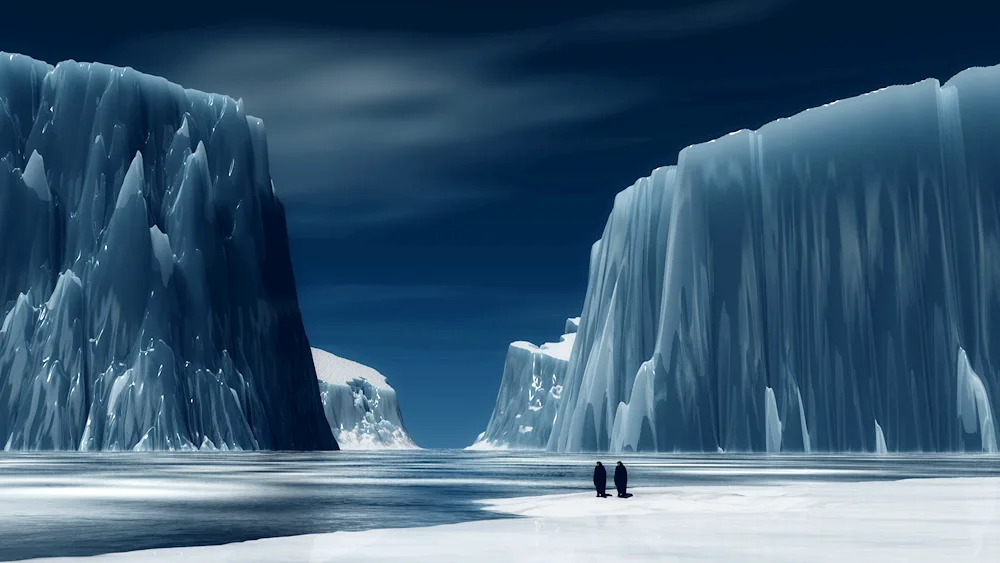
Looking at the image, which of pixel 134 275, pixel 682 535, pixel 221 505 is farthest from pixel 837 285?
pixel 682 535

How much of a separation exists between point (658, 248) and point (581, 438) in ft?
58.5

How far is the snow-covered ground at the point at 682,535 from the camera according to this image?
14344 millimetres

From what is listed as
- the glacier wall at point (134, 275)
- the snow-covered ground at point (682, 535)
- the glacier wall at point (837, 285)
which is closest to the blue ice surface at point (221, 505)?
the snow-covered ground at point (682, 535)

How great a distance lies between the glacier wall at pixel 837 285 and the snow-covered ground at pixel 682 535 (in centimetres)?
5609

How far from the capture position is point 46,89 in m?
114

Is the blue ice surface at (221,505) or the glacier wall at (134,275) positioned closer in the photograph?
the blue ice surface at (221,505)

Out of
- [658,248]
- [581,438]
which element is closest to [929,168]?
[658,248]

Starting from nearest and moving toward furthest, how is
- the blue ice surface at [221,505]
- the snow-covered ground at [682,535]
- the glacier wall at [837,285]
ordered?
the snow-covered ground at [682,535] → the blue ice surface at [221,505] → the glacier wall at [837,285]

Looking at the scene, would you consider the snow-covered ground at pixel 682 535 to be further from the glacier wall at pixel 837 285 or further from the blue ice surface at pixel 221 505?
the glacier wall at pixel 837 285

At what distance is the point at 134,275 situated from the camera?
107250mm

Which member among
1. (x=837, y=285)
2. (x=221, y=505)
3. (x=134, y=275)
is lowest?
(x=221, y=505)

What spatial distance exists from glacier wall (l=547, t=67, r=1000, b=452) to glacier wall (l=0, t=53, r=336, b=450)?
3841 cm

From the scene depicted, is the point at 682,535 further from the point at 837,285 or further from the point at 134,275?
the point at 134,275

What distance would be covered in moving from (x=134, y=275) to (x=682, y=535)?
3815 inches
